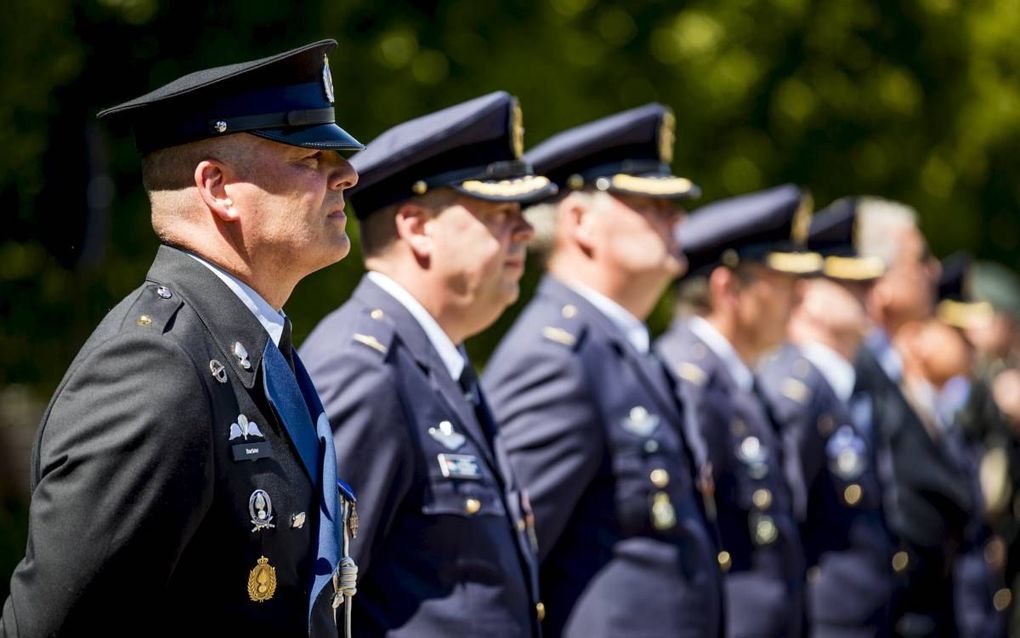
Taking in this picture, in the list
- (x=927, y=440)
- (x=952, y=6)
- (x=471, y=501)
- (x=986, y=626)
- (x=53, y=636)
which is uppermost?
(x=53, y=636)

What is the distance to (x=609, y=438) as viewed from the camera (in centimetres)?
531

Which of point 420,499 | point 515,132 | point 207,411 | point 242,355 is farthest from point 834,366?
point 207,411

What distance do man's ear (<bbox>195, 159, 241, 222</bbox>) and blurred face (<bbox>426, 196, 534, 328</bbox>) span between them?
4.83ft

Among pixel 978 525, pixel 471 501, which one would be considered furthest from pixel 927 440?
pixel 471 501

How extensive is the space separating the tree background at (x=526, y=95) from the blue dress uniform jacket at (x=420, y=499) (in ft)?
11.0

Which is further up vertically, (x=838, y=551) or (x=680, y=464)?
(x=680, y=464)

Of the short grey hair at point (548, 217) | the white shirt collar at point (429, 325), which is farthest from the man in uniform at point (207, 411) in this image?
the short grey hair at point (548, 217)

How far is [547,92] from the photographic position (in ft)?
30.9

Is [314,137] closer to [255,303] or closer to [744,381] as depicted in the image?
[255,303]

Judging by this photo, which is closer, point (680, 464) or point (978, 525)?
point (680, 464)

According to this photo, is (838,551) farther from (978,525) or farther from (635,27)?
(635,27)

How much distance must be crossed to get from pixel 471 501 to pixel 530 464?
100 centimetres

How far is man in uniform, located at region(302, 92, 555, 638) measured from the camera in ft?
13.4

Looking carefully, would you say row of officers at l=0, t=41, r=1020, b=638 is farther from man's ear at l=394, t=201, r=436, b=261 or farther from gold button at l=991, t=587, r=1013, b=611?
gold button at l=991, t=587, r=1013, b=611
